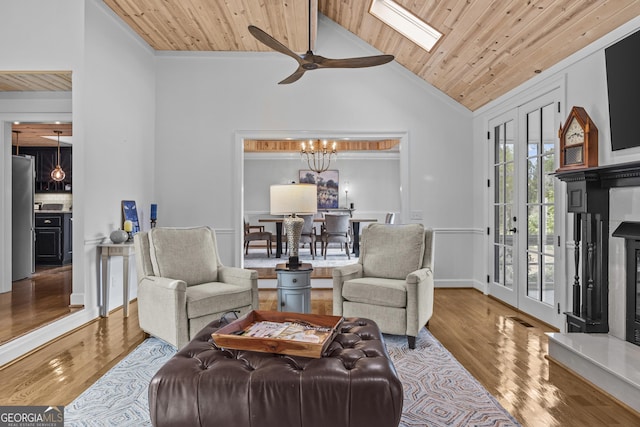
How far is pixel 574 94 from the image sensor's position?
3451 mm

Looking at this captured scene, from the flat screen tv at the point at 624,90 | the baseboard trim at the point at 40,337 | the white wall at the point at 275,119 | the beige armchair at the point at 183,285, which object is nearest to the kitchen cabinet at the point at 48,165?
the white wall at the point at 275,119

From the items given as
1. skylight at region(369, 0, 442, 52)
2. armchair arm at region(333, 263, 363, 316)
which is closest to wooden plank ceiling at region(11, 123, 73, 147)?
skylight at region(369, 0, 442, 52)

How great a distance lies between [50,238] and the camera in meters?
6.79

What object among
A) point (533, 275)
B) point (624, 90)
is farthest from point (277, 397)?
point (533, 275)

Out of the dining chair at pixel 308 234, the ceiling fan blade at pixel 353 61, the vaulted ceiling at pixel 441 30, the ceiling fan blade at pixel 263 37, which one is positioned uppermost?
the vaulted ceiling at pixel 441 30

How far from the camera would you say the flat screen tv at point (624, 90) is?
2682 mm

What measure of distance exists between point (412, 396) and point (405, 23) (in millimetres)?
3890

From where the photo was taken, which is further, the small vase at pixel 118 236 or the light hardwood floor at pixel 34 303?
the small vase at pixel 118 236

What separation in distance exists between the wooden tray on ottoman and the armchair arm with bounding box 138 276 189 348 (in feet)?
3.22

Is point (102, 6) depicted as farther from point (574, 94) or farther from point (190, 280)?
point (574, 94)

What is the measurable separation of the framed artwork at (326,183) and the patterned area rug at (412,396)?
7970mm

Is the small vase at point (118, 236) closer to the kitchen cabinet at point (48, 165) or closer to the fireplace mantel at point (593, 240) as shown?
the fireplace mantel at point (593, 240)

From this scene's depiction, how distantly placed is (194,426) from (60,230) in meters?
6.45

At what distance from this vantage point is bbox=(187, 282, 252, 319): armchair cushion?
3072 mm
